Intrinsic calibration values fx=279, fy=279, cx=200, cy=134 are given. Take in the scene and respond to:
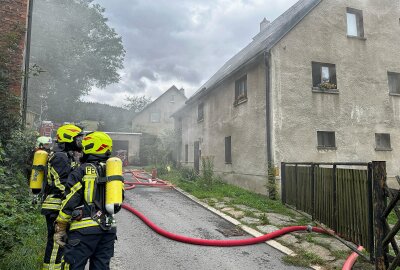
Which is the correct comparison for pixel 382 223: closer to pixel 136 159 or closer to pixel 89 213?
pixel 89 213

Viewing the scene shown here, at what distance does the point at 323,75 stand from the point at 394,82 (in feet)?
11.6

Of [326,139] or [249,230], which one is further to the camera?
[326,139]

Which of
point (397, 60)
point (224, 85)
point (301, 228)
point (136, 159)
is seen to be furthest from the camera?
point (136, 159)

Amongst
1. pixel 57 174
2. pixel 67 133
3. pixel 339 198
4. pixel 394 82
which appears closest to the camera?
pixel 57 174

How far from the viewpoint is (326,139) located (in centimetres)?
1024

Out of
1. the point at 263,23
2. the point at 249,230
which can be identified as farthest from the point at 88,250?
the point at 263,23

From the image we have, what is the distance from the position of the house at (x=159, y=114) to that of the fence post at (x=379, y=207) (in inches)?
1189

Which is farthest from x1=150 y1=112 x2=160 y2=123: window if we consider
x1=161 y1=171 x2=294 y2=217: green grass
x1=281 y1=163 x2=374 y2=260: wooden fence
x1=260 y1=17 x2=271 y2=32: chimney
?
x1=281 y1=163 x2=374 y2=260: wooden fence

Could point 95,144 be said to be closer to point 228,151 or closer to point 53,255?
point 53,255

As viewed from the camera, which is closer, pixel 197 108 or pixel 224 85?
pixel 224 85

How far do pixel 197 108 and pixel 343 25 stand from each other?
9619 millimetres

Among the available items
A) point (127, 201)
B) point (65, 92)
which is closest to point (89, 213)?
point (127, 201)

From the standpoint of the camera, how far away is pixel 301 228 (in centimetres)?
575

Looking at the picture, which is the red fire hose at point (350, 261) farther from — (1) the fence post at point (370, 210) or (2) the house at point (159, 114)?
(2) the house at point (159, 114)
